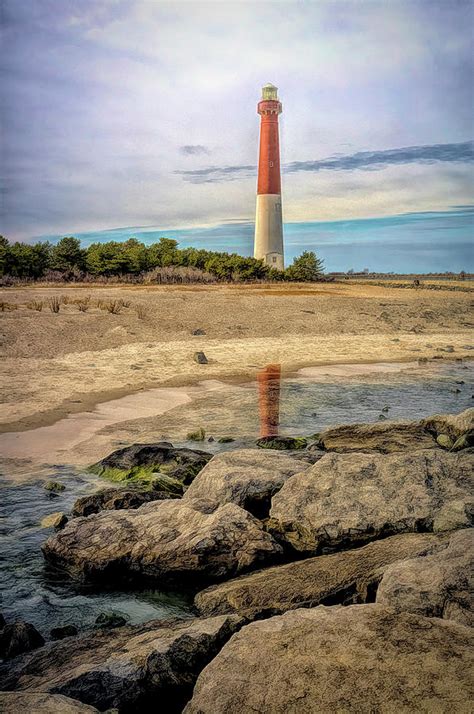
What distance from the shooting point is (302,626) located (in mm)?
3621

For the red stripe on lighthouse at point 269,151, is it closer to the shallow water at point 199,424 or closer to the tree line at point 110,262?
the tree line at point 110,262

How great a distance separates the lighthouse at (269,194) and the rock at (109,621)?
3470 cm

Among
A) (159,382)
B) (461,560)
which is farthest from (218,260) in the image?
(461,560)

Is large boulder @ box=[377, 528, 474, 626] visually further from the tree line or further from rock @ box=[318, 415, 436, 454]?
the tree line

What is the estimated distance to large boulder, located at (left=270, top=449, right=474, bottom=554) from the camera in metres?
5.87

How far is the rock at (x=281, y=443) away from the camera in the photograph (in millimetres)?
9266

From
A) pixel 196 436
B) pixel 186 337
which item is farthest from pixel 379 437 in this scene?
pixel 186 337

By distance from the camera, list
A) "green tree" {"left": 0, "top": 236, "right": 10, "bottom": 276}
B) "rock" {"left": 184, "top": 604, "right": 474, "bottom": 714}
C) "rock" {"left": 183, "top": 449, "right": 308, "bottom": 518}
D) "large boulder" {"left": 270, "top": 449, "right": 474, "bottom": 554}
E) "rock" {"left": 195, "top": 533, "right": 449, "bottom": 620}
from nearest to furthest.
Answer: "rock" {"left": 184, "top": 604, "right": 474, "bottom": 714} < "rock" {"left": 195, "top": 533, "right": 449, "bottom": 620} < "large boulder" {"left": 270, "top": 449, "right": 474, "bottom": 554} < "rock" {"left": 183, "top": 449, "right": 308, "bottom": 518} < "green tree" {"left": 0, "top": 236, "right": 10, "bottom": 276}

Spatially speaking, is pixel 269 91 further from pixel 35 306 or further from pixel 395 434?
pixel 395 434

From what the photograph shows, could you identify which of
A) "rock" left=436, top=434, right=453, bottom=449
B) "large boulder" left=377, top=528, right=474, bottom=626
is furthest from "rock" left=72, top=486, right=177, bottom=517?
"rock" left=436, top=434, right=453, bottom=449

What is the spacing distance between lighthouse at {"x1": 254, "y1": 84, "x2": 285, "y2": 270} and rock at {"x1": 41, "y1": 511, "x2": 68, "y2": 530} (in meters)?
33.0

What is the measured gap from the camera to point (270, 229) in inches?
1544

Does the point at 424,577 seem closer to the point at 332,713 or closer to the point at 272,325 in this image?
the point at 332,713

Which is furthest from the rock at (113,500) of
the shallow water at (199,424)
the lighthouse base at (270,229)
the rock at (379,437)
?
the lighthouse base at (270,229)
